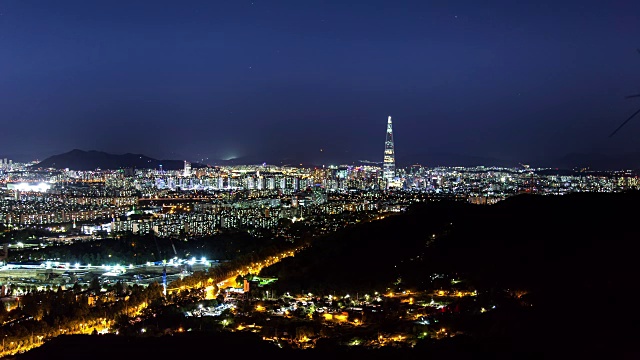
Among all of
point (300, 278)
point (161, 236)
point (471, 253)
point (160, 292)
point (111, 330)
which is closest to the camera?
point (111, 330)

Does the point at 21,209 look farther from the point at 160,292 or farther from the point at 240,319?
the point at 240,319

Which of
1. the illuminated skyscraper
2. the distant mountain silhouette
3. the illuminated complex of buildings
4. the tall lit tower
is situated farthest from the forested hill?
the distant mountain silhouette

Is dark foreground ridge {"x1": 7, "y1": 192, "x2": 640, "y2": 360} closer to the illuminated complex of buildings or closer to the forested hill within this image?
the forested hill

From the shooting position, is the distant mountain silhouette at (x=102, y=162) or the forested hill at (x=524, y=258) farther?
the distant mountain silhouette at (x=102, y=162)

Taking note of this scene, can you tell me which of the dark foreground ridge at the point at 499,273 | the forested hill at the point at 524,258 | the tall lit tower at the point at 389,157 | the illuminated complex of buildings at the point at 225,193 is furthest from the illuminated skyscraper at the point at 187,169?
the forested hill at the point at 524,258

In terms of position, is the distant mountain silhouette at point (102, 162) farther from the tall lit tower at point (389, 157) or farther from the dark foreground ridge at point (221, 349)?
the dark foreground ridge at point (221, 349)

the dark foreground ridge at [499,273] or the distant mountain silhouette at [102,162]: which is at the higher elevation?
the distant mountain silhouette at [102,162]

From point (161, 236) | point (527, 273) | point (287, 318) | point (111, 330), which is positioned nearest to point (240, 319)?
point (287, 318)

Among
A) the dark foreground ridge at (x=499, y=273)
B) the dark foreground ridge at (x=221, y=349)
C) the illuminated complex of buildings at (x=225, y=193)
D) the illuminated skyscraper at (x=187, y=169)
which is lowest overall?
the dark foreground ridge at (x=221, y=349)

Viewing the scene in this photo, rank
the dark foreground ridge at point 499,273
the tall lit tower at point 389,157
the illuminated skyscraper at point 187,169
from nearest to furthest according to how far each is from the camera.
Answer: the dark foreground ridge at point 499,273 < the tall lit tower at point 389,157 < the illuminated skyscraper at point 187,169

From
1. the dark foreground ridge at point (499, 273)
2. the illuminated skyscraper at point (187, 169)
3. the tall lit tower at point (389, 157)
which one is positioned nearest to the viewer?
the dark foreground ridge at point (499, 273)
